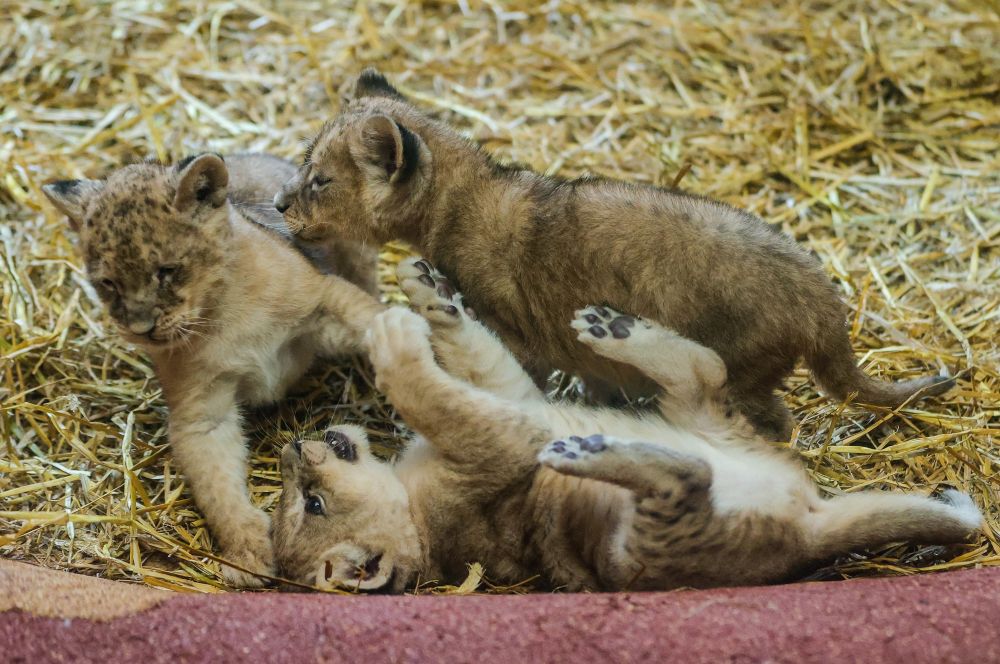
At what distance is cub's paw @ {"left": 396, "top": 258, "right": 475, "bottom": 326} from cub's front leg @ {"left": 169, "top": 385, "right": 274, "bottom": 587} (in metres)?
1.11

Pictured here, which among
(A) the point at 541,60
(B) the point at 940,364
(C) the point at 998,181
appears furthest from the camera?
(A) the point at 541,60

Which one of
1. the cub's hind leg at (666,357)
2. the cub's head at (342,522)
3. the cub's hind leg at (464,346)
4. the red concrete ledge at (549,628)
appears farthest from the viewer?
the cub's hind leg at (464,346)

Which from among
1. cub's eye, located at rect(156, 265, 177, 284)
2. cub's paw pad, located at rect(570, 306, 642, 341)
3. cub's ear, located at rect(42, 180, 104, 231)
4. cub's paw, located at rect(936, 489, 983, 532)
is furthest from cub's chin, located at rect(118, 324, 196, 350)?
cub's paw, located at rect(936, 489, 983, 532)

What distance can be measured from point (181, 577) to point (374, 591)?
99 centimetres

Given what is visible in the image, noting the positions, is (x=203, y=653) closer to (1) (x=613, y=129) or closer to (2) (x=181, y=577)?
(2) (x=181, y=577)

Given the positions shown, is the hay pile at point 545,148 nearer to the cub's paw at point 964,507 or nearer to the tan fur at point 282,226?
the cub's paw at point 964,507

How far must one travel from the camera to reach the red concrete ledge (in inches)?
132

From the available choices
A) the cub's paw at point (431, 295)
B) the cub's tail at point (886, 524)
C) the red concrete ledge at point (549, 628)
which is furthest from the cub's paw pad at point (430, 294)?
the cub's tail at point (886, 524)

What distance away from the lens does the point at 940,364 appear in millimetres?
5520

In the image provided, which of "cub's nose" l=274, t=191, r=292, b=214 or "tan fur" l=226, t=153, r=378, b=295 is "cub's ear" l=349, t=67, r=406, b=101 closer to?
"tan fur" l=226, t=153, r=378, b=295

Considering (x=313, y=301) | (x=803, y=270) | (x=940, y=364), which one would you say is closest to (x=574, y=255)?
(x=803, y=270)

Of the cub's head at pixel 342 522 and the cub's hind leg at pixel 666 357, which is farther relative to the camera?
the cub's hind leg at pixel 666 357

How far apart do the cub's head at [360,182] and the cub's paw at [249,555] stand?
5.39 feet

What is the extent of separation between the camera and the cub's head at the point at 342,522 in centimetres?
439
